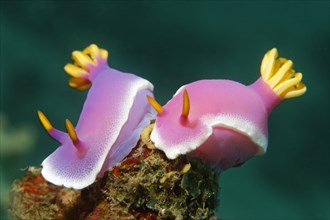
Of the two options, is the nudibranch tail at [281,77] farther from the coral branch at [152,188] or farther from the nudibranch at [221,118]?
the coral branch at [152,188]

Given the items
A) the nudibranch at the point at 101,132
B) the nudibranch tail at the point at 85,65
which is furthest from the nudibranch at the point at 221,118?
the nudibranch tail at the point at 85,65

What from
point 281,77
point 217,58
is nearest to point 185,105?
point 281,77

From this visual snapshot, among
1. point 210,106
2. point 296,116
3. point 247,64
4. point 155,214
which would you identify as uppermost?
point 247,64

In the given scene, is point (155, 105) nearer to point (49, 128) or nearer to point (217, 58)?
point (49, 128)

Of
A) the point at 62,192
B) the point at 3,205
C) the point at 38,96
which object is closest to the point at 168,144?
the point at 3,205

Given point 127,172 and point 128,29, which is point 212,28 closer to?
point 128,29

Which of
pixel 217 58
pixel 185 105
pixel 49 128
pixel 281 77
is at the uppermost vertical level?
pixel 217 58

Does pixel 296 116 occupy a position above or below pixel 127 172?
above

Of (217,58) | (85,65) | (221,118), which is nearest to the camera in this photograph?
(221,118)
